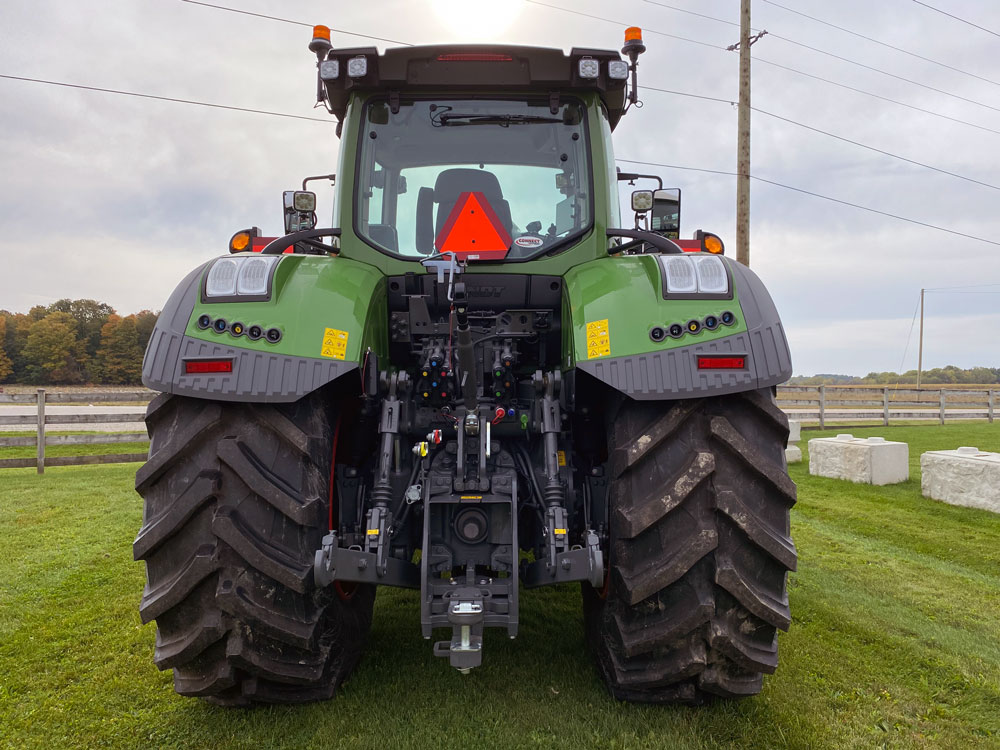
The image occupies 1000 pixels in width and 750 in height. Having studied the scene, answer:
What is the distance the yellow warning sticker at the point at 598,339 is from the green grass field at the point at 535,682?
1.41m

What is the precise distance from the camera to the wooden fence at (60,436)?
11.0 meters

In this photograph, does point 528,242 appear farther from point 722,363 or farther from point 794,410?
point 794,410

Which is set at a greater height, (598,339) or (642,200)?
(642,200)

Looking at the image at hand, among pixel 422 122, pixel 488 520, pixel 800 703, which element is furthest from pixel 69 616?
pixel 800 703

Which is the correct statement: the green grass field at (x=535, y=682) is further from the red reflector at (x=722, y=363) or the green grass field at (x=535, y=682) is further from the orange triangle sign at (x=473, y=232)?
the orange triangle sign at (x=473, y=232)

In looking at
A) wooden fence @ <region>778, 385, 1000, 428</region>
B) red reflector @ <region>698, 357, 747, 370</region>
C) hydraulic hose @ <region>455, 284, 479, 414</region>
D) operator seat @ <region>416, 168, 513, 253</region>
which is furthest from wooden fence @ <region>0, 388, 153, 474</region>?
wooden fence @ <region>778, 385, 1000, 428</region>

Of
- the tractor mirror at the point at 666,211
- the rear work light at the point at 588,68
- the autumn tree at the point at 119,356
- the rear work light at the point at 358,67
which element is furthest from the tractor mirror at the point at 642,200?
the autumn tree at the point at 119,356

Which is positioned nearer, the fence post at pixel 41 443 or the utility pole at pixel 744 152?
the fence post at pixel 41 443

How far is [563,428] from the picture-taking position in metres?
Result: 3.06

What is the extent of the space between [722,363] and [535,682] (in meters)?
1.63

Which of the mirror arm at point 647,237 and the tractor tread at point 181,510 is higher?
the mirror arm at point 647,237

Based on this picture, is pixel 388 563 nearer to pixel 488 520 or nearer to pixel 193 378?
pixel 488 520

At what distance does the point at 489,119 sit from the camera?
3340 millimetres

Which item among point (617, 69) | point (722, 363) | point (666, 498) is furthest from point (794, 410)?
point (666, 498)
